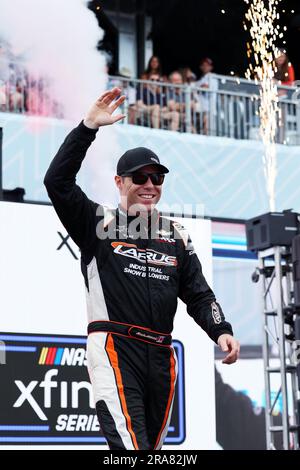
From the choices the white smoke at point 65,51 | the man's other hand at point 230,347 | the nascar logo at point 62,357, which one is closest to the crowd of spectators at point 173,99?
the white smoke at point 65,51

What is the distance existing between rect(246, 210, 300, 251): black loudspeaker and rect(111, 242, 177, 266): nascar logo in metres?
3.88

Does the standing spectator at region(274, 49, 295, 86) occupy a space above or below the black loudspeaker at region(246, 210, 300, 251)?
above

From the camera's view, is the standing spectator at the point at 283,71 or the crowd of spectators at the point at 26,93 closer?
the crowd of spectators at the point at 26,93

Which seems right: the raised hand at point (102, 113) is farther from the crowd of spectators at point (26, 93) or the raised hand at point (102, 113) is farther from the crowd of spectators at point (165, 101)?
the crowd of spectators at point (165, 101)

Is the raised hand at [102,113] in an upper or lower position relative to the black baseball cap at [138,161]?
upper

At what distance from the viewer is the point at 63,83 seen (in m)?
8.62

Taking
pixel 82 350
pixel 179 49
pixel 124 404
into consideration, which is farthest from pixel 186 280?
pixel 179 49

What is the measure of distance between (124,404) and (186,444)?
2.91 m

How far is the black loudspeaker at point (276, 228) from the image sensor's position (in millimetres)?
7246

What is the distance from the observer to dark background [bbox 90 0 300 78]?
12328 mm

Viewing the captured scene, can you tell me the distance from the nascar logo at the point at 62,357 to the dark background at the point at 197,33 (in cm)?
714

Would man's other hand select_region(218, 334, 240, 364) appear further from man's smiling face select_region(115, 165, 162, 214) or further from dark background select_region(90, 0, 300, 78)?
dark background select_region(90, 0, 300, 78)

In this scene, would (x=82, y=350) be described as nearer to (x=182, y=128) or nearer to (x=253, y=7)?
(x=182, y=128)

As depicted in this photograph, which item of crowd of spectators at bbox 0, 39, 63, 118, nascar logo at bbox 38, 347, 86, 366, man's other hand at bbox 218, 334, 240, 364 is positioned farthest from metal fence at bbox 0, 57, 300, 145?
man's other hand at bbox 218, 334, 240, 364
